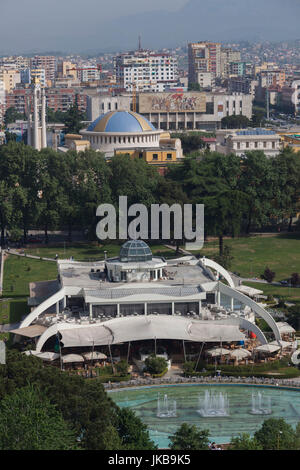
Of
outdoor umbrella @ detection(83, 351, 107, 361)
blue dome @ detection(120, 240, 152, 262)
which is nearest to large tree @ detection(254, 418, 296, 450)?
outdoor umbrella @ detection(83, 351, 107, 361)

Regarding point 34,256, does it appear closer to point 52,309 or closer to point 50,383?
point 52,309

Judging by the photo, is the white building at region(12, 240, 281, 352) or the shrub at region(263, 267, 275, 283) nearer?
the white building at region(12, 240, 281, 352)

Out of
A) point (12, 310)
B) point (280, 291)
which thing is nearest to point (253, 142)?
point (280, 291)

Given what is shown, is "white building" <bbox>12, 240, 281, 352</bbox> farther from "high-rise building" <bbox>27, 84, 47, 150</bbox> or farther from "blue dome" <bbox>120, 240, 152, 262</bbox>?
"high-rise building" <bbox>27, 84, 47, 150</bbox>

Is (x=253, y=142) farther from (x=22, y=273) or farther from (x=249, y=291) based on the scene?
(x=249, y=291)

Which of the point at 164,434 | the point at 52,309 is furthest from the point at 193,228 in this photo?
the point at 164,434

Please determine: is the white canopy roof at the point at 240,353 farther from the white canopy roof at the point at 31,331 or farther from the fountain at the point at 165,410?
the white canopy roof at the point at 31,331

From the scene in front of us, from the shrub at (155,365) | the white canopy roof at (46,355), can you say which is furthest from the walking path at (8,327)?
the shrub at (155,365)
